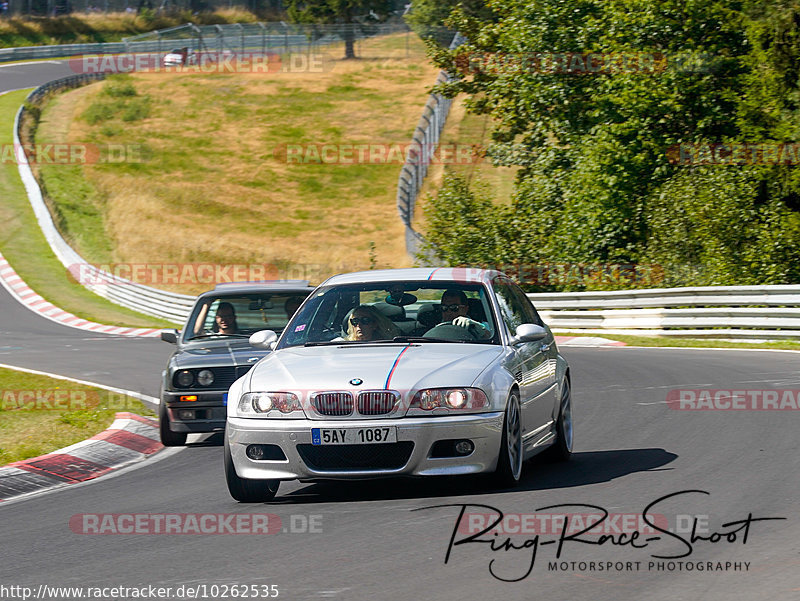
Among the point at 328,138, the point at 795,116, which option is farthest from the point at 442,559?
the point at 328,138

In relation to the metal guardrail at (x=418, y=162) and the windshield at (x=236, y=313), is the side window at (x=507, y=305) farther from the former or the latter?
the metal guardrail at (x=418, y=162)

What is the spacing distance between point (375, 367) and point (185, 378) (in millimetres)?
4631

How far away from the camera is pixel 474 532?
21.5 feet

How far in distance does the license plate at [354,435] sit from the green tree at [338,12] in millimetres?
78942

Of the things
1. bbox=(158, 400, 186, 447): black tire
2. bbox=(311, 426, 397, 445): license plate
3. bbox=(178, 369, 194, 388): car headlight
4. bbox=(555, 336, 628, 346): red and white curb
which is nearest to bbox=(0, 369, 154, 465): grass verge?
bbox=(158, 400, 186, 447): black tire

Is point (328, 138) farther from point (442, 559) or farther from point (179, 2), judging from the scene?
point (442, 559)

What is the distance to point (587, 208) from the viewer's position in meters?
30.0

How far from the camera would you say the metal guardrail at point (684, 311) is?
21.0 m

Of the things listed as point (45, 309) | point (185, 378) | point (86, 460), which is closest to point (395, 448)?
point (86, 460)

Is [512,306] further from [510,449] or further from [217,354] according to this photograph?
[217,354]

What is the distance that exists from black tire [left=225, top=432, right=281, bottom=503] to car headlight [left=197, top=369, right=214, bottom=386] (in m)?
3.92

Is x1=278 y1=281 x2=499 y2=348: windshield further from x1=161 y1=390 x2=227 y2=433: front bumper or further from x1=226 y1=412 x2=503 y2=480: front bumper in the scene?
x1=161 y1=390 x2=227 y2=433: front bumper

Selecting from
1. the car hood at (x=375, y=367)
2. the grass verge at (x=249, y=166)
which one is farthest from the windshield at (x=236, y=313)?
the grass verge at (x=249, y=166)

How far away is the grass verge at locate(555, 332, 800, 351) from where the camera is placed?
20.1 meters
